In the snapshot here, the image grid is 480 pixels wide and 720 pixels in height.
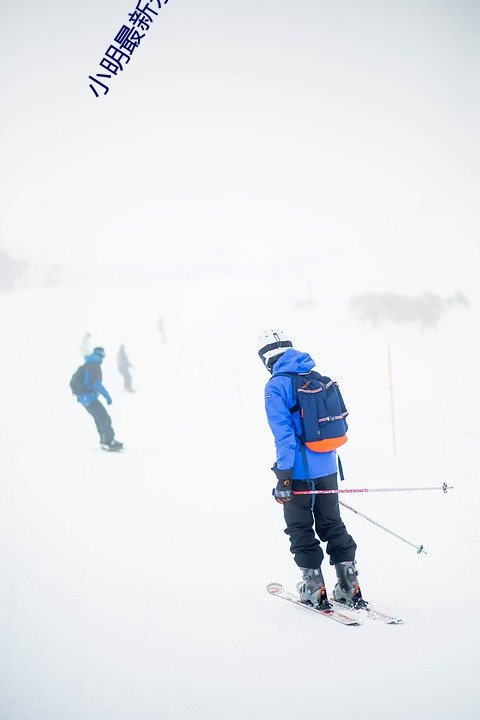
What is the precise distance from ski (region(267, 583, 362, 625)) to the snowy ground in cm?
6

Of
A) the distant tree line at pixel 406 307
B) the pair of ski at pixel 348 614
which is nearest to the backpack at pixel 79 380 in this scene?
the pair of ski at pixel 348 614

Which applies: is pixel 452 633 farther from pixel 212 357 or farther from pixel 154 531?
pixel 212 357

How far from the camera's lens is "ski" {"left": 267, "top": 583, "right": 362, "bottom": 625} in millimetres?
2668

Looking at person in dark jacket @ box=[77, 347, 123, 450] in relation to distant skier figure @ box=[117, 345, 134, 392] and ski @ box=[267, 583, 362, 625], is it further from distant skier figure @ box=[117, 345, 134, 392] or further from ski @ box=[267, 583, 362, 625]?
distant skier figure @ box=[117, 345, 134, 392]

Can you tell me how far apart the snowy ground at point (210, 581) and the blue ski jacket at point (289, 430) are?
3.52ft

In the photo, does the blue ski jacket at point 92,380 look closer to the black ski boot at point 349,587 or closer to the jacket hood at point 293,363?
the jacket hood at point 293,363

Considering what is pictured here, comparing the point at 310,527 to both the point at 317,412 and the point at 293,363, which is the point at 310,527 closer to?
A: the point at 317,412

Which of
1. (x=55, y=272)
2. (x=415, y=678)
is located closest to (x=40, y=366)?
(x=415, y=678)

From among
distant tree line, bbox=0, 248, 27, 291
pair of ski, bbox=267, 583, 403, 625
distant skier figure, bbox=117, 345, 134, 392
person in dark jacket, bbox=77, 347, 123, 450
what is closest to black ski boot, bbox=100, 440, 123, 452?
person in dark jacket, bbox=77, 347, 123, 450

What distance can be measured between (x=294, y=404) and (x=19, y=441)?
26.1 ft

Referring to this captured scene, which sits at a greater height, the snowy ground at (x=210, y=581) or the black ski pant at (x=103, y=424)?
the black ski pant at (x=103, y=424)

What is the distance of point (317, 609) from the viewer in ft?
9.14

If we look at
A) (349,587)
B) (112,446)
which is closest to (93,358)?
(112,446)

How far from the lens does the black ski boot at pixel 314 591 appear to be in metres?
2.80
